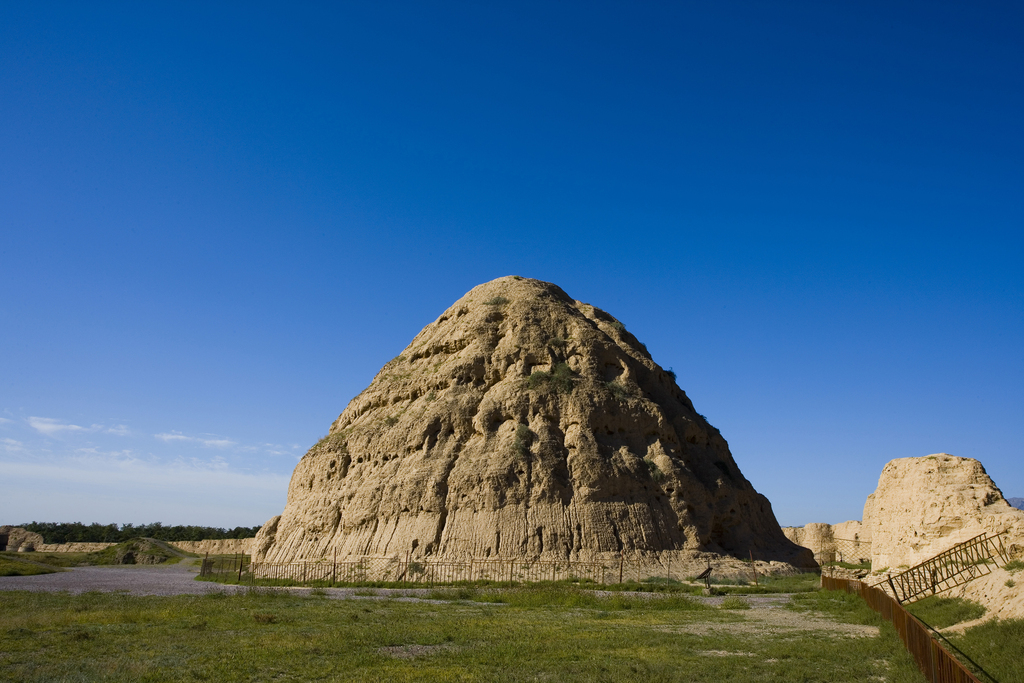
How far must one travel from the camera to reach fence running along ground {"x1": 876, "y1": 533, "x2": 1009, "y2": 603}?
1458 centimetres

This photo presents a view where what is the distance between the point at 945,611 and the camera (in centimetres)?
1309

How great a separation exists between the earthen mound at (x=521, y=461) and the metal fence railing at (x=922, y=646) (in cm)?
1379

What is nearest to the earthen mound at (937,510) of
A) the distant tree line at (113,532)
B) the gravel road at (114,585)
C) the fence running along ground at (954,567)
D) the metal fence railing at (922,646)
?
the fence running along ground at (954,567)

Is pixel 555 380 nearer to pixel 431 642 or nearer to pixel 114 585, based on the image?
pixel 114 585

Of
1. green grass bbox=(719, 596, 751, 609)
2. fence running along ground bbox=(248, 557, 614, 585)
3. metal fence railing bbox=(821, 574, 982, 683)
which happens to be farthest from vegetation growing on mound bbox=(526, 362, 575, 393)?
metal fence railing bbox=(821, 574, 982, 683)

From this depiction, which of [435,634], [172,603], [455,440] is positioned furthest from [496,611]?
[455,440]

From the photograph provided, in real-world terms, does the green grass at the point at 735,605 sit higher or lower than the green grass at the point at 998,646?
lower

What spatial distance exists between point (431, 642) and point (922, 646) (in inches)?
288

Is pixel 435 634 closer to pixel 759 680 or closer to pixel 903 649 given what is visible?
pixel 759 680

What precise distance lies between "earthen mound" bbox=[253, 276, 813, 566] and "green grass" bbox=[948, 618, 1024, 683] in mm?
16979

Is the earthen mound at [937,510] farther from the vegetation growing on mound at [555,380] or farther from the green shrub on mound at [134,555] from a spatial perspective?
the green shrub on mound at [134,555]

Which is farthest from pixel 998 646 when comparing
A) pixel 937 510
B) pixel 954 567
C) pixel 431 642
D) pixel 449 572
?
pixel 449 572

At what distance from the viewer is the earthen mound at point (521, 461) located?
2823cm

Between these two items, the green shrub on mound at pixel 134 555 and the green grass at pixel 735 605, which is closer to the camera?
the green grass at pixel 735 605
